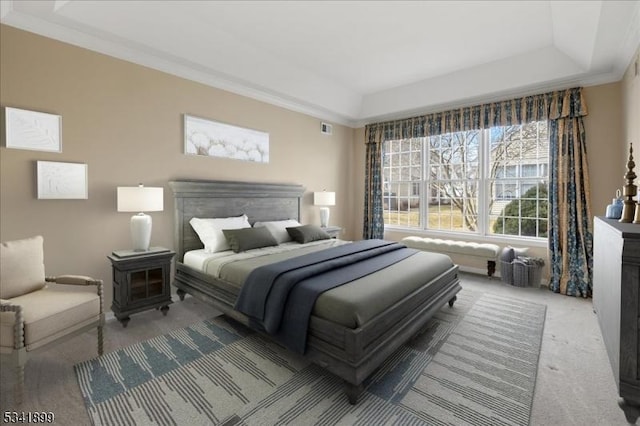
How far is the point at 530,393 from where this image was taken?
1936 mm

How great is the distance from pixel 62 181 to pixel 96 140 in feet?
1.69

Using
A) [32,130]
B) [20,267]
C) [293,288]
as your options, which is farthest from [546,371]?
[32,130]

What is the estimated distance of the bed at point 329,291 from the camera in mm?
1885

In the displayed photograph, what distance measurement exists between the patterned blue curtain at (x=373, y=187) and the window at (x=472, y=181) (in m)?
0.19

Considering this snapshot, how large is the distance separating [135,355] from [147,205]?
139cm

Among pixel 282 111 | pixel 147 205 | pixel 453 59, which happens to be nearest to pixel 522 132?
pixel 453 59

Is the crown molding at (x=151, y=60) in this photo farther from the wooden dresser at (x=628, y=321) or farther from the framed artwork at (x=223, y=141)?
the wooden dresser at (x=628, y=321)

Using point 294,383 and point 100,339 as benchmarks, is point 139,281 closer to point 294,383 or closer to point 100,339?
point 100,339

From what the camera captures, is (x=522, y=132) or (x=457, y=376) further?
(x=522, y=132)

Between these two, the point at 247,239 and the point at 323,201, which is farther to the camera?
the point at 323,201

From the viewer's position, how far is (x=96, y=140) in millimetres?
2979

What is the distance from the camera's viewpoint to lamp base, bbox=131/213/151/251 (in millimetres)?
2984

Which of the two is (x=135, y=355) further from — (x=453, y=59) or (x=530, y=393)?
(x=453, y=59)

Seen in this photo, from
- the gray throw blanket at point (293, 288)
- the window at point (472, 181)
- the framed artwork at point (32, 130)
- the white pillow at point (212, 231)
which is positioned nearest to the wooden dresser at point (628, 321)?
the gray throw blanket at point (293, 288)
